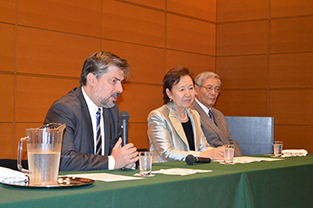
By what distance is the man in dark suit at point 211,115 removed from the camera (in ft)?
12.6

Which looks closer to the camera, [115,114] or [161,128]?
[115,114]

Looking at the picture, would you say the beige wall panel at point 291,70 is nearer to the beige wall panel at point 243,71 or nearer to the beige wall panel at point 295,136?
the beige wall panel at point 243,71

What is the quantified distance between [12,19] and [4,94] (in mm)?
875

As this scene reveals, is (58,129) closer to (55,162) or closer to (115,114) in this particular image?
(55,162)

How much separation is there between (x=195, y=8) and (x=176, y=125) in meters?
3.68

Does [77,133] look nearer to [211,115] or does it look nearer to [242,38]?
[211,115]

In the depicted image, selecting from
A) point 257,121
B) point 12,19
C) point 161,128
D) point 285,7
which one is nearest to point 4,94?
point 12,19

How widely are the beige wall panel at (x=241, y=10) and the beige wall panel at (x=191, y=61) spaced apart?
779 millimetres

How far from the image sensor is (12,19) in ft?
14.2

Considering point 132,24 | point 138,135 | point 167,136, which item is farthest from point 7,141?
point 132,24

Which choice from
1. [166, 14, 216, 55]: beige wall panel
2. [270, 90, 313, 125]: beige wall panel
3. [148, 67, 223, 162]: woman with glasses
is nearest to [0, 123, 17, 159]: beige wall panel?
[148, 67, 223, 162]: woman with glasses

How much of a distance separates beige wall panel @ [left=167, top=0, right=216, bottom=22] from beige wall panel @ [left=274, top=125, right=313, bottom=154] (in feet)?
7.42

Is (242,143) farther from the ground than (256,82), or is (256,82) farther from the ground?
(256,82)

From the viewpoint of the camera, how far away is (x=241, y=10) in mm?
6414
